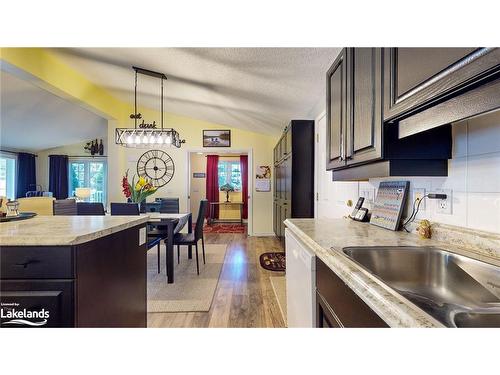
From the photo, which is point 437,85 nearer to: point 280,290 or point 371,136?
point 371,136

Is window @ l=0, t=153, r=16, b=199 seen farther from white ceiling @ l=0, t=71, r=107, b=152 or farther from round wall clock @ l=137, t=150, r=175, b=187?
round wall clock @ l=137, t=150, r=175, b=187

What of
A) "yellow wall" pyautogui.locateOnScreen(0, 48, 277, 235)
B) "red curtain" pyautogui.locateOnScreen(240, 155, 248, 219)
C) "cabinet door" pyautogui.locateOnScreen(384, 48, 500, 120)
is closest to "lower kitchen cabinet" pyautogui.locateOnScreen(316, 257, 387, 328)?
"cabinet door" pyautogui.locateOnScreen(384, 48, 500, 120)

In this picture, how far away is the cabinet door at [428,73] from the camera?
2.07 ft

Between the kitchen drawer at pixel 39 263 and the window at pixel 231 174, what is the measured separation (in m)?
7.58

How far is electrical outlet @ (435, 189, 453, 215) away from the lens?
45.9 inches

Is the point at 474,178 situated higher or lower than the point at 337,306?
higher

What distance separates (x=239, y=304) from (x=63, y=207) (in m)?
2.77

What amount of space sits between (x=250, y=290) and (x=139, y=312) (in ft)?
4.47

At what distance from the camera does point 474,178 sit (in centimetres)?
103

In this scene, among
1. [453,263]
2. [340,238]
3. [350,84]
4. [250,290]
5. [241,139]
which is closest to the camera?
[453,263]

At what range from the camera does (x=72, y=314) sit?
3.28ft

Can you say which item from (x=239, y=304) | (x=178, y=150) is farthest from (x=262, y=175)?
(x=239, y=304)
